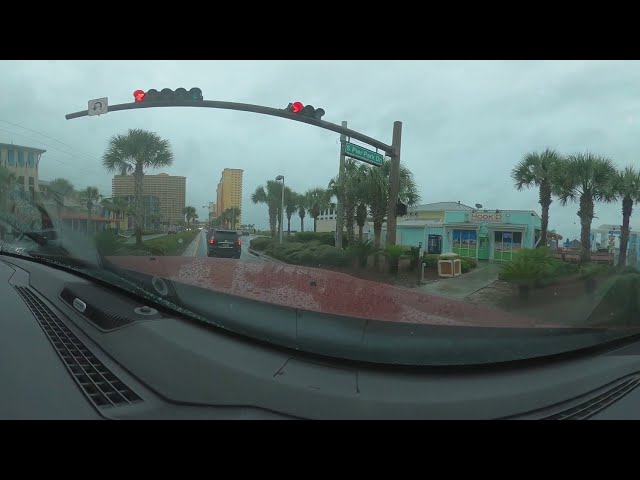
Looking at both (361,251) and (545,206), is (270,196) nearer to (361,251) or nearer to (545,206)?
(361,251)

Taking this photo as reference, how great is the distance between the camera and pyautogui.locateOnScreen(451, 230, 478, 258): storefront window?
5.59m

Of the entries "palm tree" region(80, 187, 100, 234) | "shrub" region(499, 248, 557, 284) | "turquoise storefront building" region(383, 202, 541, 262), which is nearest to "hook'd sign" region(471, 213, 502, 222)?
"turquoise storefront building" region(383, 202, 541, 262)

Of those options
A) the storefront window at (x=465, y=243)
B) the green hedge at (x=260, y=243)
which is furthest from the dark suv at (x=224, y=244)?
the storefront window at (x=465, y=243)

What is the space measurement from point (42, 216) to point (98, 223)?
1.26 m

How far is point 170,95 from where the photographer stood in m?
7.63

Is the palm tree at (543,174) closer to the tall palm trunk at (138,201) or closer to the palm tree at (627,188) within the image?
the palm tree at (627,188)

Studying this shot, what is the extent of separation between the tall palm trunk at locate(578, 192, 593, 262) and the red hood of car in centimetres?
351

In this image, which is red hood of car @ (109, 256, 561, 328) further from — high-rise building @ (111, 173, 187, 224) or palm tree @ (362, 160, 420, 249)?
palm tree @ (362, 160, 420, 249)

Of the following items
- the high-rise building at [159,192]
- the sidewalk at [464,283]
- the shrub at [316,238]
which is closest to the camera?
the sidewalk at [464,283]

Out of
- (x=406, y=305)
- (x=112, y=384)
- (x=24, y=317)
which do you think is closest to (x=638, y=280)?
(x=406, y=305)

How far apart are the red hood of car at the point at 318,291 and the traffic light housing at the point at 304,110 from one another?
4878mm

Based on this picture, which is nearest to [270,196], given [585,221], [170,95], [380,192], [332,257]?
[332,257]

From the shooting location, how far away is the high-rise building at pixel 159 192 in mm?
4586

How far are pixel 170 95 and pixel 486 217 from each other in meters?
6.63
